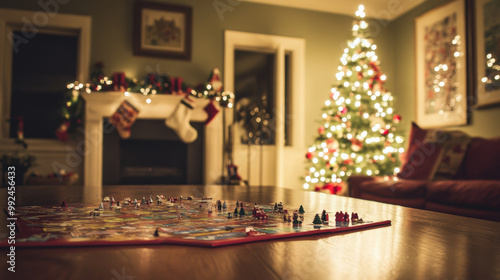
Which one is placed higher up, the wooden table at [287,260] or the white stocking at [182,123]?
the white stocking at [182,123]

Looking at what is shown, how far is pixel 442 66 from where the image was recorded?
13.4 feet

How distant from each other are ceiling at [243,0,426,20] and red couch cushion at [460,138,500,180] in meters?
2.37

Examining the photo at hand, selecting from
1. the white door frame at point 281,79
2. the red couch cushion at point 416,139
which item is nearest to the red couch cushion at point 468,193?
the red couch cushion at point 416,139

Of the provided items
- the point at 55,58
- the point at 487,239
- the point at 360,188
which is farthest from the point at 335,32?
the point at 487,239

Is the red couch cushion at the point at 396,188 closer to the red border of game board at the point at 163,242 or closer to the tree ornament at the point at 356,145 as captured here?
the tree ornament at the point at 356,145

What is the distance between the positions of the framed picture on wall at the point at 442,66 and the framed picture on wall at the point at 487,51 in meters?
0.15

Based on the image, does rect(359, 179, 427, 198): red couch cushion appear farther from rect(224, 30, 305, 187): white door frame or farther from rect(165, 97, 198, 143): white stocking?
rect(165, 97, 198, 143): white stocking

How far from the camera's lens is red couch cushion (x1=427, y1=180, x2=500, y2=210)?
220 cm

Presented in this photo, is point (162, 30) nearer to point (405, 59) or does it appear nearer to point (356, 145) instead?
point (356, 145)

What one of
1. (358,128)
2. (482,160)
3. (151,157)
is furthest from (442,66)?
(151,157)

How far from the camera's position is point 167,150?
168 inches

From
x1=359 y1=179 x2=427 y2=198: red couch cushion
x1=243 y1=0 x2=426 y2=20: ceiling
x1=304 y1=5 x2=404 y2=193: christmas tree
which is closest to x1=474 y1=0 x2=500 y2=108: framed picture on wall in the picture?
x1=304 y1=5 x2=404 y2=193: christmas tree

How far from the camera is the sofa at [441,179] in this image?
2385mm

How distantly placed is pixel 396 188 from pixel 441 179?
38 centimetres
